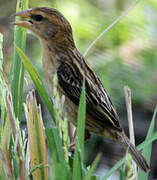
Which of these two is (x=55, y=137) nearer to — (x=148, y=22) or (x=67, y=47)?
(x=67, y=47)

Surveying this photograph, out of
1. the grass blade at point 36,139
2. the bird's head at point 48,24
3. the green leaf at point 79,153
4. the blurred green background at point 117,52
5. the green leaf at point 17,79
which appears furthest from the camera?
the blurred green background at point 117,52

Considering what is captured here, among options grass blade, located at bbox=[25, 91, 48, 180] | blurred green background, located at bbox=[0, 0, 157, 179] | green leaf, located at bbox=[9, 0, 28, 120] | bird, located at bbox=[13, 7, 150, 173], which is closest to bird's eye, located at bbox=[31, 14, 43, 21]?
bird, located at bbox=[13, 7, 150, 173]

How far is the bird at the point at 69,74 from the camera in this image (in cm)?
227

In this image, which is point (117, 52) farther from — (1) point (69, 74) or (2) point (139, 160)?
(2) point (139, 160)

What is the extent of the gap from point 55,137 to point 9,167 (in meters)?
0.23

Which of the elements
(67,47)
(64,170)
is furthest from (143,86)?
(64,170)

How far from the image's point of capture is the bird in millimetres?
2268

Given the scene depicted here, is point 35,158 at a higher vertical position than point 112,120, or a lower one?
higher

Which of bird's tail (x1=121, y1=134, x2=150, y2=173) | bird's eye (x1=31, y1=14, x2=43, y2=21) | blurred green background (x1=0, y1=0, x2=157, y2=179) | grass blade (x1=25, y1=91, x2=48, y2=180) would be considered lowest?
blurred green background (x1=0, y1=0, x2=157, y2=179)

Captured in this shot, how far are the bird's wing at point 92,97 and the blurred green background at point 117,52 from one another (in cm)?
130

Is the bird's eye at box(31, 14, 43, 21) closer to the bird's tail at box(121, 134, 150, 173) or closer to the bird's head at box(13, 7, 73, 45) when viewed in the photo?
the bird's head at box(13, 7, 73, 45)

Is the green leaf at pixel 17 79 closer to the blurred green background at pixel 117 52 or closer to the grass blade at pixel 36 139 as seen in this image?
the grass blade at pixel 36 139

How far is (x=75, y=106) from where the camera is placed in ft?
7.66

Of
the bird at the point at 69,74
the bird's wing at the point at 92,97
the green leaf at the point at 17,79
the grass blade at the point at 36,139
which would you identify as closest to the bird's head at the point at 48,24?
the bird at the point at 69,74
